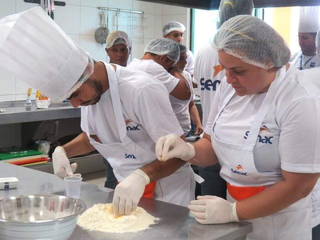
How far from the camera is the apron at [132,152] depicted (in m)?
1.89

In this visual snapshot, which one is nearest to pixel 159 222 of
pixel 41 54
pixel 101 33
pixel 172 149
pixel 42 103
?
pixel 172 149

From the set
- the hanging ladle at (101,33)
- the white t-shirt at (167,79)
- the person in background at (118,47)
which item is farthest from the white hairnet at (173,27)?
the white t-shirt at (167,79)

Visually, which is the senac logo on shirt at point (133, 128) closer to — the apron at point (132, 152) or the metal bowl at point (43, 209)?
the apron at point (132, 152)

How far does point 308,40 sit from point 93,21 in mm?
2435

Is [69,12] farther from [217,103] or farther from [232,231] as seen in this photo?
[232,231]

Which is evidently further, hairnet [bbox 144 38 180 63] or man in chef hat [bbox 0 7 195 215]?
hairnet [bbox 144 38 180 63]

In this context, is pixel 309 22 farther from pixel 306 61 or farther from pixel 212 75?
pixel 212 75

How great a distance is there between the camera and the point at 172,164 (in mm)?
1880

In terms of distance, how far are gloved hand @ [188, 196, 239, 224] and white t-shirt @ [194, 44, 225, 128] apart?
1.22 metres

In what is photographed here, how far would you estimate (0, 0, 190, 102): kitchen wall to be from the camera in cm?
442

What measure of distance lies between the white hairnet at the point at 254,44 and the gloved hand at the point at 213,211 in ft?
1.62

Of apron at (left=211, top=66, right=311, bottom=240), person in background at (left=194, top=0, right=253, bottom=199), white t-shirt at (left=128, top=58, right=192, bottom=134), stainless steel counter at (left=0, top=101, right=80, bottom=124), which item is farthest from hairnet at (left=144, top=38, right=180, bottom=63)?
apron at (left=211, top=66, right=311, bottom=240)

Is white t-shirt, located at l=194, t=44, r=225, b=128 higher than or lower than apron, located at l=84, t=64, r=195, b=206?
higher

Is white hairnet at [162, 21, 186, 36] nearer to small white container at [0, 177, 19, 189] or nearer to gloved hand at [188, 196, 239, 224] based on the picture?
small white container at [0, 177, 19, 189]
